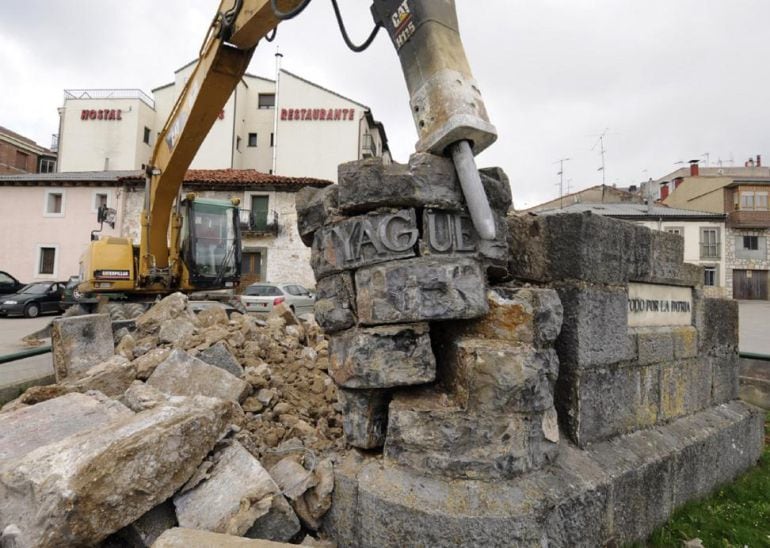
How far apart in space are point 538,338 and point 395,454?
3.02 feet

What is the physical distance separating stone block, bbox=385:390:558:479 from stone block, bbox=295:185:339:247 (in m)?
1.10

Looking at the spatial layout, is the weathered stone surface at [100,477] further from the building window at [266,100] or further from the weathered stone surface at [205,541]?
the building window at [266,100]

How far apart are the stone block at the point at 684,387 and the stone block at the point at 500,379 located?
1550 millimetres

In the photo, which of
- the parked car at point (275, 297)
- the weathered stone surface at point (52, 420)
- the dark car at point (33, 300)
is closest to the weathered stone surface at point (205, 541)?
the weathered stone surface at point (52, 420)

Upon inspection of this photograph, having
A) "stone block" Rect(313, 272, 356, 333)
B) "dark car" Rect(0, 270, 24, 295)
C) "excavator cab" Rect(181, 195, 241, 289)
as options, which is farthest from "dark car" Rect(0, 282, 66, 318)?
"stone block" Rect(313, 272, 356, 333)

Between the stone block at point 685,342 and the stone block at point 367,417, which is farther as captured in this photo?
the stone block at point 685,342

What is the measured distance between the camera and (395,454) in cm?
221

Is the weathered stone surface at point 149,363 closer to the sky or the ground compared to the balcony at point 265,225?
closer to the ground

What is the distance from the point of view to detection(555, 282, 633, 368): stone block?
2570 mm

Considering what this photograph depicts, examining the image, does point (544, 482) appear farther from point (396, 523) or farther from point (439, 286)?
point (439, 286)

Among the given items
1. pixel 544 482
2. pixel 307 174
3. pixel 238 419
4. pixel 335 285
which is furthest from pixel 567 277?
pixel 307 174

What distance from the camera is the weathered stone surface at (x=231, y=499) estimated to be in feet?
6.39

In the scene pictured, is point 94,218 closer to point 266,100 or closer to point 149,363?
point 266,100

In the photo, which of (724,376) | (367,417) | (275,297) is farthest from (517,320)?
(275,297)
